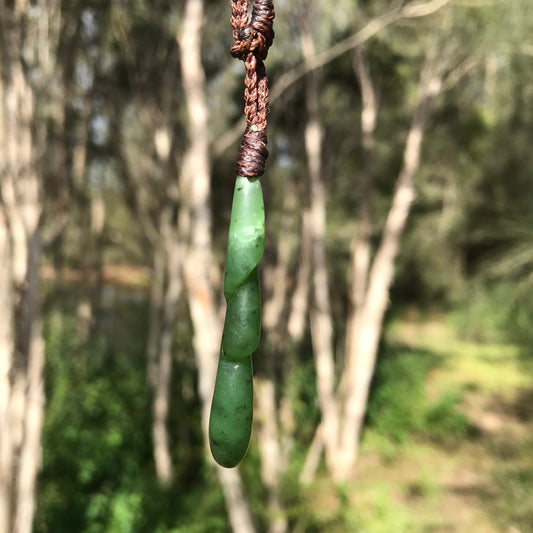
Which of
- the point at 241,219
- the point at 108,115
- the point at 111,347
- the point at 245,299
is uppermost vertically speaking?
the point at 108,115

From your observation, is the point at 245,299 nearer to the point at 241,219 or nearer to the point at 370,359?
the point at 241,219

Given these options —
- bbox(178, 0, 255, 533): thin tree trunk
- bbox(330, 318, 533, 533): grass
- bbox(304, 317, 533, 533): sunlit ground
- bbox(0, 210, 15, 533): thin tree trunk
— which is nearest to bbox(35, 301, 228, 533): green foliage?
bbox(304, 317, 533, 533): sunlit ground

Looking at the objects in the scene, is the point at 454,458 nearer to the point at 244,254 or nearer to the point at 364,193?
the point at 364,193

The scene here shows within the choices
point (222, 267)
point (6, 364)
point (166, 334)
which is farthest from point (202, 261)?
point (222, 267)

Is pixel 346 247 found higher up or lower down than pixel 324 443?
higher up

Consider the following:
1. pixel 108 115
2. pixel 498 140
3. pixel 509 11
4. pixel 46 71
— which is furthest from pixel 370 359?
pixel 498 140

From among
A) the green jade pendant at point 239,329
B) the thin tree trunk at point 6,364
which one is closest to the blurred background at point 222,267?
the thin tree trunk at point 6,364

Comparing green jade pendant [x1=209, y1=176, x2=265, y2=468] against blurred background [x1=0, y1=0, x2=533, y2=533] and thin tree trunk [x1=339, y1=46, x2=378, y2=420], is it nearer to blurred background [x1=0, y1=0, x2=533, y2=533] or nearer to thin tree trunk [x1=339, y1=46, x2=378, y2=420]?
blurred background [x1=0, y1=0, x2=533, y2=533]
